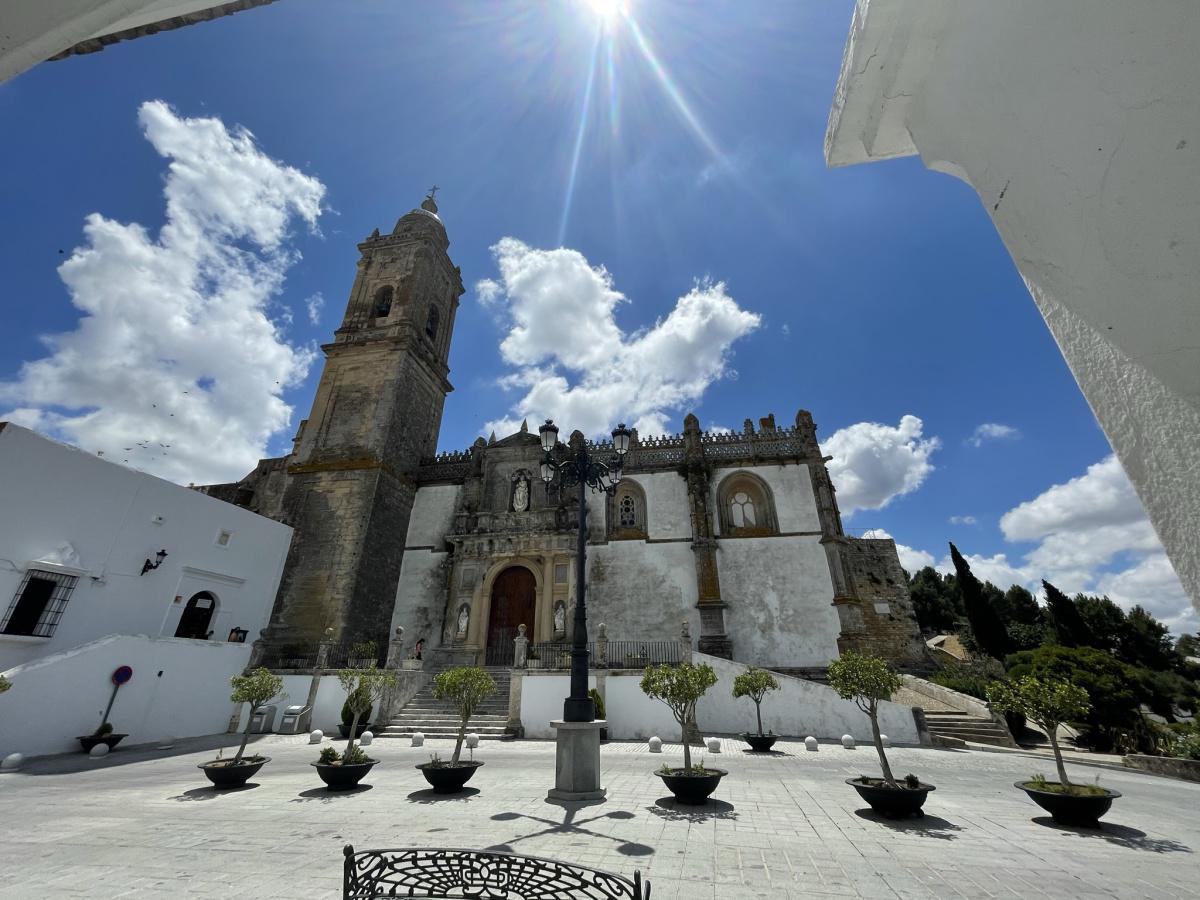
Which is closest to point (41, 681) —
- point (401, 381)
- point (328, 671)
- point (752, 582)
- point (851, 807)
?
point (328, 671)

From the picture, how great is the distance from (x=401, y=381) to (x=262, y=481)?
997cm

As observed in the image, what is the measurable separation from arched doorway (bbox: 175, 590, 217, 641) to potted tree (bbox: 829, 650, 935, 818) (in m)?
18.1

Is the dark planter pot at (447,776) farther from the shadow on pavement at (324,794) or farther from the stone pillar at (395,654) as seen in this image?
the stone pillar at (395,654)

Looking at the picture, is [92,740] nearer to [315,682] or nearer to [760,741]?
[315,682]

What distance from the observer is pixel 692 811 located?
6707 millimetres

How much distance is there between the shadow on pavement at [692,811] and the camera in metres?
6.41

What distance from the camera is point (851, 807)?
7.08m

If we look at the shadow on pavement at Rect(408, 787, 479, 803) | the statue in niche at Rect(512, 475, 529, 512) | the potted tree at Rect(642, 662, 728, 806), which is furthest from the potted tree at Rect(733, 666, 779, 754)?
the statue in niche at Rect(512, 475, 529, 512)

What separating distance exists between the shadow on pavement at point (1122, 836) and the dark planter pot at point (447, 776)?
7644 millimetres

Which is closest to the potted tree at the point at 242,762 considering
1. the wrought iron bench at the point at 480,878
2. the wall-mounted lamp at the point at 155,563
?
the wrought iron bench at the point at 480,878

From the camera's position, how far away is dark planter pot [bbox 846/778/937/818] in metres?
6.39

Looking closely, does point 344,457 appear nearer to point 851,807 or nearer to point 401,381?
point 401,381

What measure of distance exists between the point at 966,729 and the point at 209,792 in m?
17.5

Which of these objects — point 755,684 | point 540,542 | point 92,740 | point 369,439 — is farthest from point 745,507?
point 92,740
